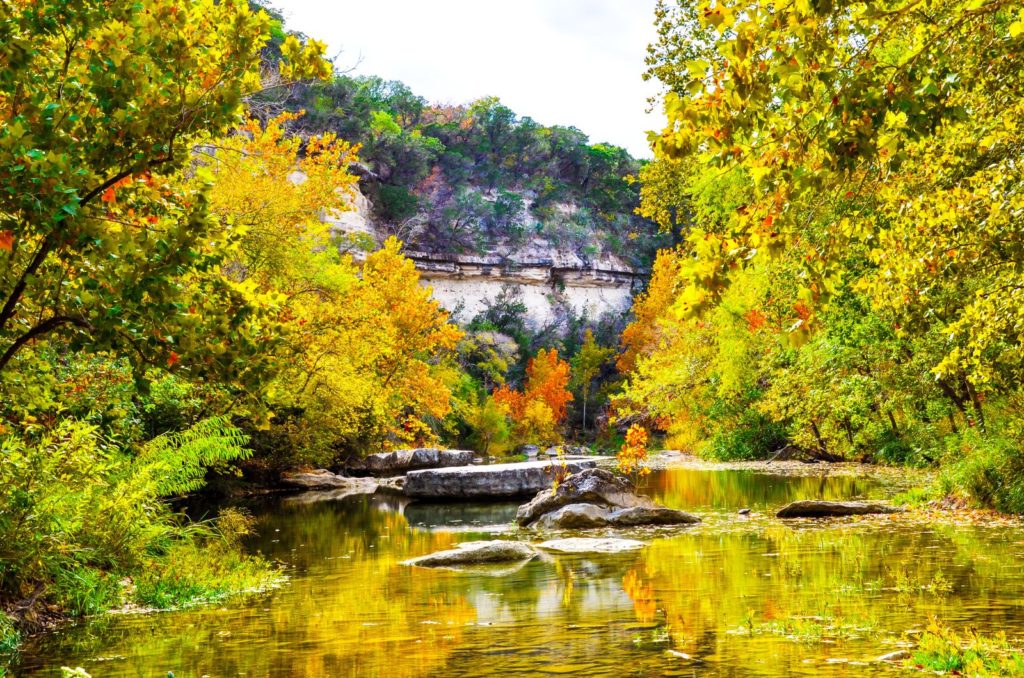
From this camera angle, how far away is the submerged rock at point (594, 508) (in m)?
16.5

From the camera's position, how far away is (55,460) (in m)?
9.71

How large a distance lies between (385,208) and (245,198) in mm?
48031

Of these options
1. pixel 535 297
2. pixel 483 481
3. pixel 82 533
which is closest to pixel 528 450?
pixel 535 297

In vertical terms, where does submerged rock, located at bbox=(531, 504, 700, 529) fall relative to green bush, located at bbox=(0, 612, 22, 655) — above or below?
above

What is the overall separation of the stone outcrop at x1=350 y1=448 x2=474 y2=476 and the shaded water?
72.0 ft

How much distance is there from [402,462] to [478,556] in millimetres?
23937

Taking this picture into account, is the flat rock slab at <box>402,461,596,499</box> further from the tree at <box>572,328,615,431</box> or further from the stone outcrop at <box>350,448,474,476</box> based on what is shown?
the tree at <box>572,328,615,431</box>

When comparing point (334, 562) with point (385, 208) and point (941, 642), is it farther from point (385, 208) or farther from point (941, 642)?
point (385, 208)

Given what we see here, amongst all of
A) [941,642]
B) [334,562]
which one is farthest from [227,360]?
[334,562]

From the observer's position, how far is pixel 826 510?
1620cm

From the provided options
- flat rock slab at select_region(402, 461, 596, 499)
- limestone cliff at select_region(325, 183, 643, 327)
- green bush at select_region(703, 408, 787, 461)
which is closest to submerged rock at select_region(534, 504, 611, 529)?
flat rock slab at select_region(402, 461, 596, 499)

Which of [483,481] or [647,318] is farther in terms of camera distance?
[647,318]

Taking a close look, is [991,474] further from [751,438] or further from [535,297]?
[535,297]

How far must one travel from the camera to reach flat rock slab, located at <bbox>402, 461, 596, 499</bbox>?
2467cm
